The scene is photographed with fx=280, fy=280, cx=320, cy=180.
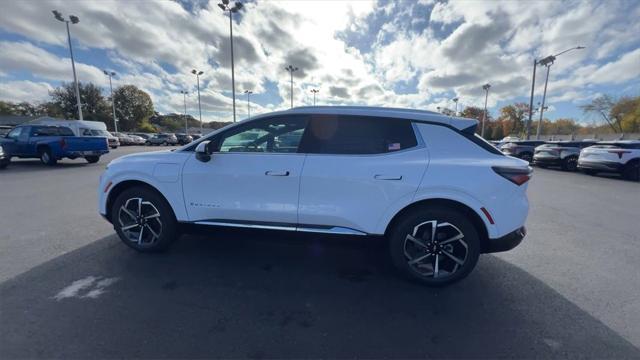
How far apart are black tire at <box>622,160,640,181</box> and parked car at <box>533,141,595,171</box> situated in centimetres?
312

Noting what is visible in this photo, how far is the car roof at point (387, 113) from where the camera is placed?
2951 millimetres

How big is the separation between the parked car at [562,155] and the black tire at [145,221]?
17567 millimetres

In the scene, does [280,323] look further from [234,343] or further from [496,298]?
[496,298]

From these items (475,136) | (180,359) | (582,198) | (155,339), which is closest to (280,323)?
(180,359)

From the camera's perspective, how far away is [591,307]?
8.46 feet

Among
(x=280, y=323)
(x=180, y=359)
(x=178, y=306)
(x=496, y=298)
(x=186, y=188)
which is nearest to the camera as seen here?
(x=180, y=359)

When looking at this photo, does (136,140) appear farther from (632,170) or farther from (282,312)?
(632,170)

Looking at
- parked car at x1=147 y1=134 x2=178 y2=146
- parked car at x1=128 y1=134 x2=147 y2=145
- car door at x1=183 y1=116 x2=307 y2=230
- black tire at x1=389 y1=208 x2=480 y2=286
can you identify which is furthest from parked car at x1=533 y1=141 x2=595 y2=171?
parked car at x1=128 y1=134 x2=147 y2=145

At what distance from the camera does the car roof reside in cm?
295

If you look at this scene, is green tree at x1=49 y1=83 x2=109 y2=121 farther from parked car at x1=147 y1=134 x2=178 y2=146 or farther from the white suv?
the white suv

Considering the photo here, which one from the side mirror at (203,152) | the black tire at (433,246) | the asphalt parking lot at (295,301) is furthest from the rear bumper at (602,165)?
the side mirror at (203,152)

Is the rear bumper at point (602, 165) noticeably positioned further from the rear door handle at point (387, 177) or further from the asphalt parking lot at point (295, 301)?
the rear door handle at point (387, 177)

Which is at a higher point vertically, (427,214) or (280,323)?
(427,214)

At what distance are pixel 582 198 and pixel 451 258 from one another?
7.13 meters
